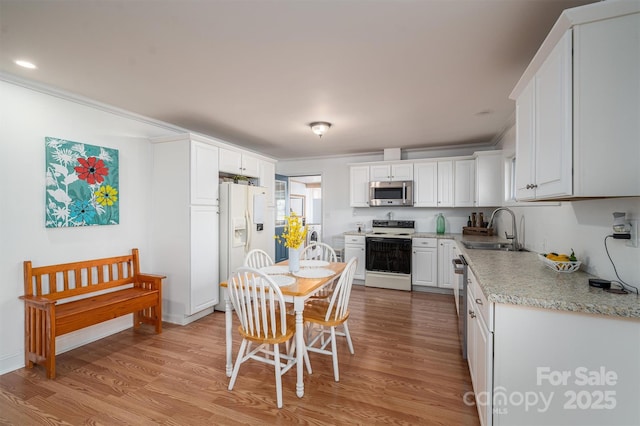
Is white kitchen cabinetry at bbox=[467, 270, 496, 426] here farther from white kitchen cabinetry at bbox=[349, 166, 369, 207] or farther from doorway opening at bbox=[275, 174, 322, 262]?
doorway opening at bbox=[275, 174, 322, 262]

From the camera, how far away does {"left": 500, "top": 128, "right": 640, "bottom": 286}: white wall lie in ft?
4.63

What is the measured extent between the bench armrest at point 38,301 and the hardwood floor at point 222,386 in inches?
22.7

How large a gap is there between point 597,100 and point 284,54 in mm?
1796

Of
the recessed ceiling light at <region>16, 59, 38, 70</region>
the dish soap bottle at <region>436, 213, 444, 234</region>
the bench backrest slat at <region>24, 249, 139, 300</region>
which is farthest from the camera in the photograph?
the dish soap bottle at <region>436, 213, 444, 234</region>

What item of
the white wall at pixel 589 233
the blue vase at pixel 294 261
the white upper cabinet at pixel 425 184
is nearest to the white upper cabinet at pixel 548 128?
the white wall at pixel 589 233

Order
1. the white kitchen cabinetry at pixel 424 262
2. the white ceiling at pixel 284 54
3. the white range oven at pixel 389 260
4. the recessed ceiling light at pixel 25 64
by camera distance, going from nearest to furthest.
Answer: the white ceiling at pixel 284 54
the recessed ceiling light at pixel 25 64
the white kitchen cabinetry at pixel 424 262
the white range oven at pixel 389 260

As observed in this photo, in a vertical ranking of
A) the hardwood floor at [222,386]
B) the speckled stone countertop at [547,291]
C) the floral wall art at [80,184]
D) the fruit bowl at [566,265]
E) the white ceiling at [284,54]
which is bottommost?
the hardwood floor at [222,386]

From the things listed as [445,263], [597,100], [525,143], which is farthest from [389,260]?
[597,100]

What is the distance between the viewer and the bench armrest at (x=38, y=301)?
225 cm

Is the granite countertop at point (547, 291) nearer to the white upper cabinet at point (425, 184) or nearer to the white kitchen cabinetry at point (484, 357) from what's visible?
the white kitchen cabinetry at point (484, 357)

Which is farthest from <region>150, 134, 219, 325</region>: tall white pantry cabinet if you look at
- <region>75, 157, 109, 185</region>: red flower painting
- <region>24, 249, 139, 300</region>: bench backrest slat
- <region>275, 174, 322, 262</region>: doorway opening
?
<region>275, 174, 322, 262</region>: doorway opening

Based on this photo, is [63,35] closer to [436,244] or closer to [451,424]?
[451,424]

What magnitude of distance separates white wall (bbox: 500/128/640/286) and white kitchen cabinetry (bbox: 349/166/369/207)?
276 centimetres

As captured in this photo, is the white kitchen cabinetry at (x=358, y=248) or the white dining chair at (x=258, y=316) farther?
the white kitchen cabinetry at (x=358, y=248)
